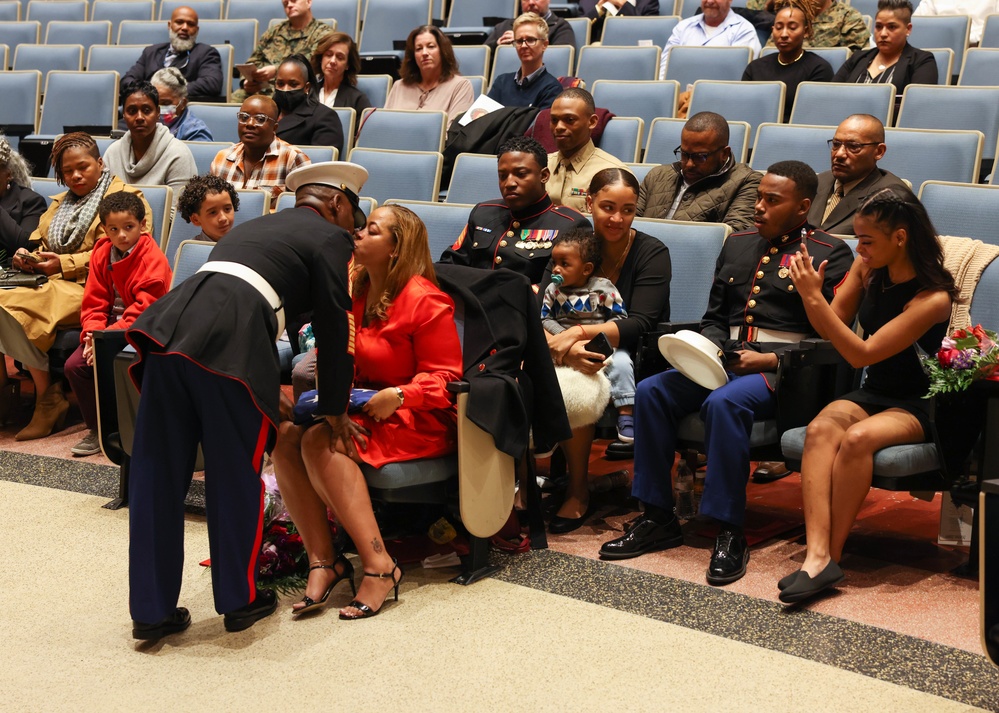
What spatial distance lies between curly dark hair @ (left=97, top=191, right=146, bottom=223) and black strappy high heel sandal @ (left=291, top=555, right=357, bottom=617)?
1.79 metres

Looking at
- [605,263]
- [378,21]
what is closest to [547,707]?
[605,263]

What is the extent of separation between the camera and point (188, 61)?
684 cm

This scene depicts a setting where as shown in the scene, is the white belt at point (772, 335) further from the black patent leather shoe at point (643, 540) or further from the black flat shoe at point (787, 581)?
the black flat shoe at point (787, 581)

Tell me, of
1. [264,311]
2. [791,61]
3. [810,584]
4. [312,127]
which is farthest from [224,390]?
[791,61]

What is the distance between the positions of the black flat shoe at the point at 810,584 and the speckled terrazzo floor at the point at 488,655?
57 millimetres

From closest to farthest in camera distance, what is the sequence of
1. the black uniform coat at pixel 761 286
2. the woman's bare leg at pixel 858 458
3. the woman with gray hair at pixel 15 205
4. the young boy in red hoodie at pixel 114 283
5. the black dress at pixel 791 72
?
the woman's bare leg at pixel 858 458, the black uniform coat at pixel 761 286, the young boy in red hoodie at pixel 114 283, the woman with gray hair at pixel 15 205, the black dress at pixel 791 72

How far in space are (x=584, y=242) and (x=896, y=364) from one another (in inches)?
39.1

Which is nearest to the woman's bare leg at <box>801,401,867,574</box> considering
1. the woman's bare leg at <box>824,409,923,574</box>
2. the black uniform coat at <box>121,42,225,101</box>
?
the woman's bare leg at <box>824,409,923,574</box>

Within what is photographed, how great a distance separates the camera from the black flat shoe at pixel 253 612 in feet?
8.98

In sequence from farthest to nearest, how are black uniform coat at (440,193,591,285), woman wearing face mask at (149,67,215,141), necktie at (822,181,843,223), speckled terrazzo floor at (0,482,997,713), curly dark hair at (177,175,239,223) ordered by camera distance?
woman wearing face mask at (149,67,215,141) < curly dark hair at (177,175,239,223) < necktie at (822,181,843,223) < black uniform coat at (440,193,591,285) < speckled terrazzo floor at (0,482,997,713)

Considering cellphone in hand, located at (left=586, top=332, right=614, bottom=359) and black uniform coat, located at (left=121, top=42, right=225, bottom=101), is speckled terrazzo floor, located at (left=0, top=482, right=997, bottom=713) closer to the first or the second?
cellphone in hand, located at (left=586, top=332, right=614, bottom=359)

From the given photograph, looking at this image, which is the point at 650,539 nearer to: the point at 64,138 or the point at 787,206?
the point at 787,206

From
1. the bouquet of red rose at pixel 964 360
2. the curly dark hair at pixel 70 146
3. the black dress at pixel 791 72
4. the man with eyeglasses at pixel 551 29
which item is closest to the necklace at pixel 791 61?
the black dress at pixel 791 72

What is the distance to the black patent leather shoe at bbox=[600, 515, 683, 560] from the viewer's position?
3.18 metres
